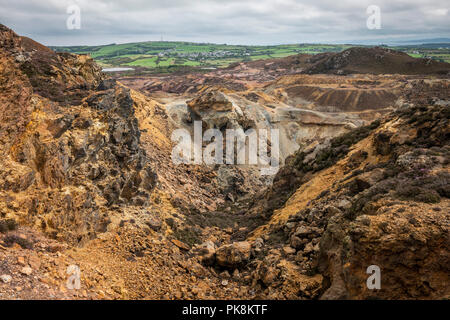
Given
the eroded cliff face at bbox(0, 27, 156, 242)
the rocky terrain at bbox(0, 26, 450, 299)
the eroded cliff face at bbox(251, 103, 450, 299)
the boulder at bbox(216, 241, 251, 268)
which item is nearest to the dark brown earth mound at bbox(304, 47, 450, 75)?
the eroded cliff face at bbox(251, 103, 450, 299)

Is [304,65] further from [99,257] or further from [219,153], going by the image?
[99,257]

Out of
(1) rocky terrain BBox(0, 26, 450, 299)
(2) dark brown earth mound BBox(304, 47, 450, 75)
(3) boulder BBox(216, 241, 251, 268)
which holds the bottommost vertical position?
(3) boulder BBox(216, 241, 251, 268)

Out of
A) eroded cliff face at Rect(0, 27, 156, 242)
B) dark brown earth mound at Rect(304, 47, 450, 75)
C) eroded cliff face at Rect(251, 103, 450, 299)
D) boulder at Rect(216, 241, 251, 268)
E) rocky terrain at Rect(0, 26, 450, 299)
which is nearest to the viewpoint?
eroded cliff face at Rect(251, 103, 450, 299)

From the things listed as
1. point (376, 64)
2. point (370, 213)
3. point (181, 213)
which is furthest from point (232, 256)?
point (376, 64)

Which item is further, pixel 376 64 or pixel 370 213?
pixel 376 64

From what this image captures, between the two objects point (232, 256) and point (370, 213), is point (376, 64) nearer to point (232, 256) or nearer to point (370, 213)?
point (370, 213)

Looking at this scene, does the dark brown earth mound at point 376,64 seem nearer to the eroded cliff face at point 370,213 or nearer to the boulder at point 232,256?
the eroded cliff face at point 370,213

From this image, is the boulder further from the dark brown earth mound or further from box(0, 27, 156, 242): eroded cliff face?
the dark brown earth mound

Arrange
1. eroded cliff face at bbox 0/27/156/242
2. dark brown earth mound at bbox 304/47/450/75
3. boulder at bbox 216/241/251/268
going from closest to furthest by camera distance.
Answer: eroded cliff face at bbox 0/27/156/242
boulder at bbox 216/241/251/268
dark brown earth mound at bbox 304/47/450/75

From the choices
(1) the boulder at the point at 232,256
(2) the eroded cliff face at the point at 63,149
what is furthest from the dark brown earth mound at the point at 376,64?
(2) the eroded cliff face at the point at 63,149
